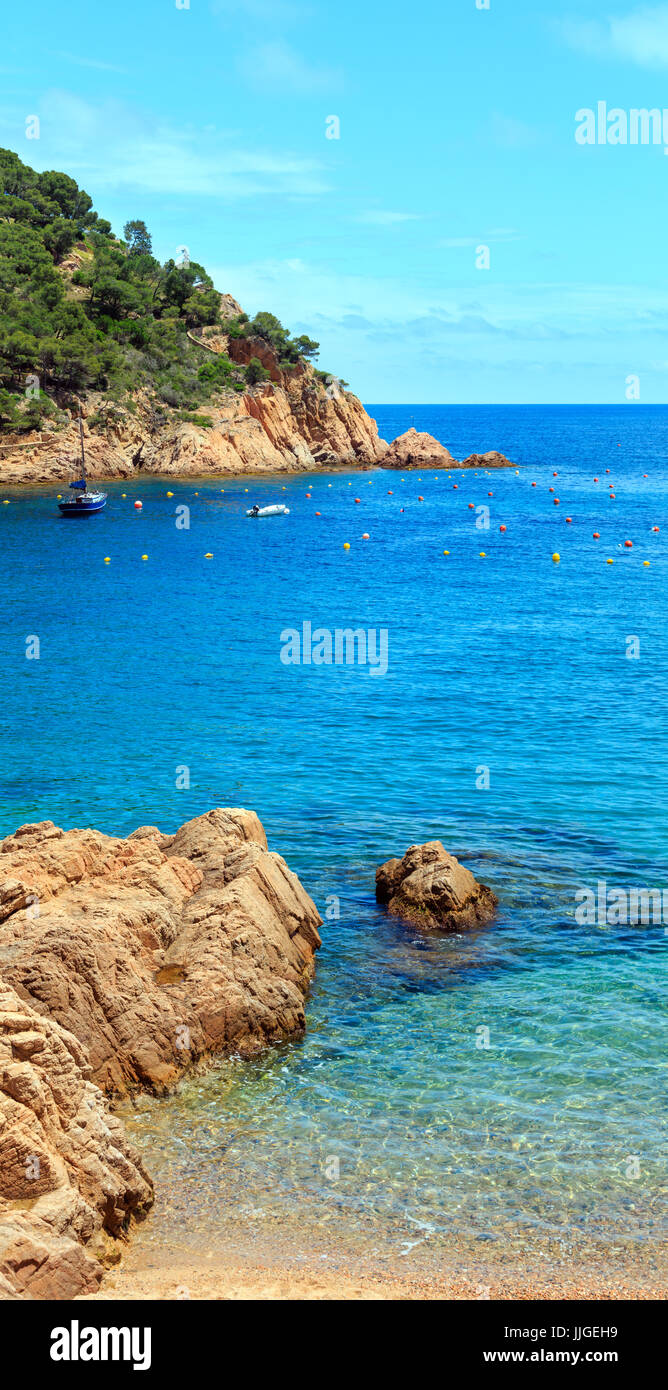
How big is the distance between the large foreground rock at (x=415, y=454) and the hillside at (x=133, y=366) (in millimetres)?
1842

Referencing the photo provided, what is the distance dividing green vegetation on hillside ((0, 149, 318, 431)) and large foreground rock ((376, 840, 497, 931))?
2964 inches

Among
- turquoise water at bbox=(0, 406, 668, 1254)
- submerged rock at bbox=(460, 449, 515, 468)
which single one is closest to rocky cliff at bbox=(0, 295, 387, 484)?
submerged rock at bbox=(460, 449, 515, 468)

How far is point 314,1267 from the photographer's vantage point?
10836mm

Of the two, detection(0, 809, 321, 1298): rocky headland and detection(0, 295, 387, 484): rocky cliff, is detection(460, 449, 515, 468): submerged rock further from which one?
detection(0, 809, 321, 1298): rocky headland

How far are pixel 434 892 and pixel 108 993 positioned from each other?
268 inches

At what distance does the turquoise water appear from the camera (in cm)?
1279

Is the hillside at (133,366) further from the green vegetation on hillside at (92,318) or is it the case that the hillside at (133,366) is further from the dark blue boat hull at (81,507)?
the dark blue boat hull at (81,507)

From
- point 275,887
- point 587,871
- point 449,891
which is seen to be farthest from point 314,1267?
point 587,871

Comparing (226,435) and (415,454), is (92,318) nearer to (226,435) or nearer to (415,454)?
(226,435)

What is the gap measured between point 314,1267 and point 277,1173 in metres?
1.98

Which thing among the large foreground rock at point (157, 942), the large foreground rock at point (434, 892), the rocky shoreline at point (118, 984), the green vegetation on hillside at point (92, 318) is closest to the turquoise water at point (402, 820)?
the large foreground rock at point (434, 892)

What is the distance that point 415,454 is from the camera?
123000 millimetres

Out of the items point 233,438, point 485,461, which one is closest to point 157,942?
point 233,438

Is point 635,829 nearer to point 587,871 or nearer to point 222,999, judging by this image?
point 587,871
